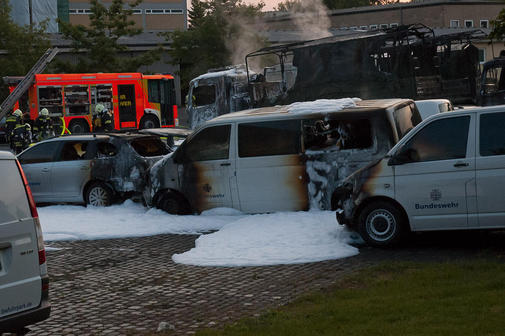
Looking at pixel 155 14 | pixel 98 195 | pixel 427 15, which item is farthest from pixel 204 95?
pixel 155 14

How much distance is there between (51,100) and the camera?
35156 millimetres

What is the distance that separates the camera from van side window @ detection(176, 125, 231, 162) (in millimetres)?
12695

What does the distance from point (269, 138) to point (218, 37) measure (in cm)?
3526

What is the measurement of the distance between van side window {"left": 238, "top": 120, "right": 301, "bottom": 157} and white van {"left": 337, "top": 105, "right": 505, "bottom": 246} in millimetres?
2187

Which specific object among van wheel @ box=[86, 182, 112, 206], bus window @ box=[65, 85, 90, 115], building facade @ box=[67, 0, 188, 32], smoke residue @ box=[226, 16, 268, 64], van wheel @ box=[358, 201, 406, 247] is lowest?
van wheel @ box=[358, 201, 406, 247]

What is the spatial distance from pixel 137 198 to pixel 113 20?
35.2 meters

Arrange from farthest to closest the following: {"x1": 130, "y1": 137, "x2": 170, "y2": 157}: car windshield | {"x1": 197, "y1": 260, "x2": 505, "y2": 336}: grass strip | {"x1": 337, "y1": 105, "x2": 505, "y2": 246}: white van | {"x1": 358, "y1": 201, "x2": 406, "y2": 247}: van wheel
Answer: {"x1": 130, "y1": 137, "x2": 170, "y2": 157}: car windshield, {"x1": 358, "y1": 201, "x2": 406, "y2": 247}: van wheel, {"x1": 337, "y1": 105, "x2": 505, "y2": 246}: white van, {"x1": 197, "y1": 260, "x2": 505, "y2": 336}: grass strip

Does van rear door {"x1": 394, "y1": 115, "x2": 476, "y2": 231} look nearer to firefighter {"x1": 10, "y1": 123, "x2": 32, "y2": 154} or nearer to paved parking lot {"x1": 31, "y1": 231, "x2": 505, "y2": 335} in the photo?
paved parking lot {"x1": 31, "y1": 231, "x2": 505, "y2": 335}

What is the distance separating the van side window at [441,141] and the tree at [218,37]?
118ft

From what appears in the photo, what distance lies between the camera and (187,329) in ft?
22.5

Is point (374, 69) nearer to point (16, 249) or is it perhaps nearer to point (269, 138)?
point (269, 138)

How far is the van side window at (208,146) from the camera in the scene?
12.7 m

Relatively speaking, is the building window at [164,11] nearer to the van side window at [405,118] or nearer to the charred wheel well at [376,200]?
the van side window at [405,118]

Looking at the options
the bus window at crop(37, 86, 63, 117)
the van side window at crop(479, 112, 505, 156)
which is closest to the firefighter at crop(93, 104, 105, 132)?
the bus window at crop(37, 86, 63, 117)
